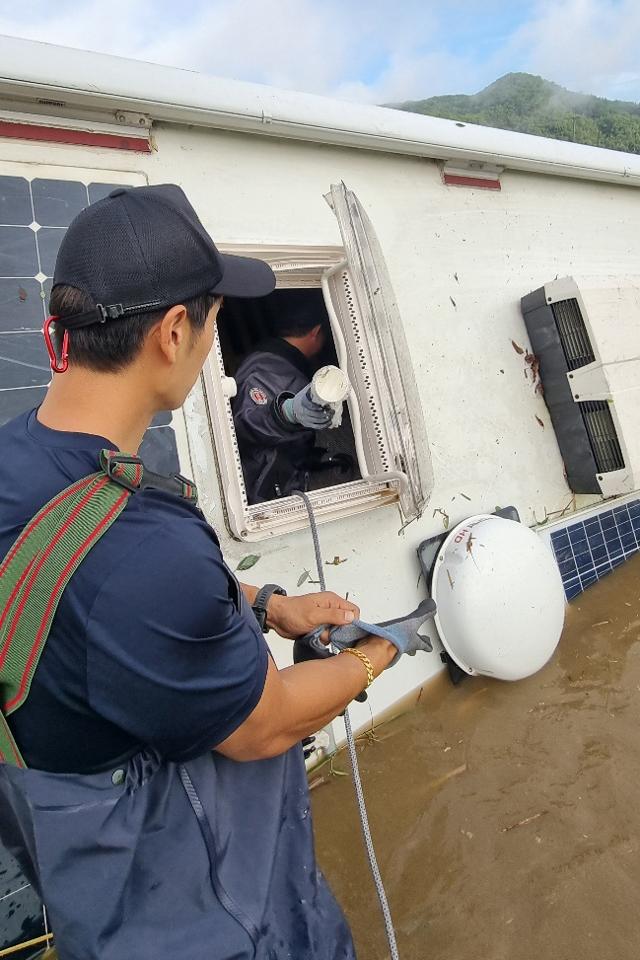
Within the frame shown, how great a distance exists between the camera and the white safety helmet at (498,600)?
6.94 feet

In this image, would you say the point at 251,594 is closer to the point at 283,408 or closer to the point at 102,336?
the point at 102,336

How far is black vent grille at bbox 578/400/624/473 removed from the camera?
8.29 ft

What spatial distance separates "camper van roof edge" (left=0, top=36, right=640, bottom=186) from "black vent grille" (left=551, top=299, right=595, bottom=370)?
0.74 m

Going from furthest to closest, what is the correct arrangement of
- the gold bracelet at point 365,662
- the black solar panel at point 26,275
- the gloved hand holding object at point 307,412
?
the gloved hand holding object at point 307,412, the black solar panel at point 26,275, the gold bracelet at point 365,662

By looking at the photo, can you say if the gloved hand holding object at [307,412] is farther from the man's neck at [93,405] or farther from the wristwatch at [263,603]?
the man's neck at [93,405]

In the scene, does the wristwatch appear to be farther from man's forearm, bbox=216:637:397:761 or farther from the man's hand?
man's forearm, bbox=216:637:397:761

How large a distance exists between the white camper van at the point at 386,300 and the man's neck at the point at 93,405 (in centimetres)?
87

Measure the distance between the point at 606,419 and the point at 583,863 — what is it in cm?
173

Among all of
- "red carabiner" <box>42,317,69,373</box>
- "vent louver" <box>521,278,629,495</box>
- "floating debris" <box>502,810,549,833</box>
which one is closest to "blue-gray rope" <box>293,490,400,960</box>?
"floating debris" <box>502,810,549,833</box>

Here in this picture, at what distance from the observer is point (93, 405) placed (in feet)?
2.70

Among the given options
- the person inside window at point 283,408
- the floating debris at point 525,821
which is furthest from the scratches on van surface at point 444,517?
the floating debris at point 525,821

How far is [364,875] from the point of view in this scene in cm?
174

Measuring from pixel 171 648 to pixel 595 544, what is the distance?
270 cm

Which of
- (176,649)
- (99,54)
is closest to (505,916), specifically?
(176,649)
